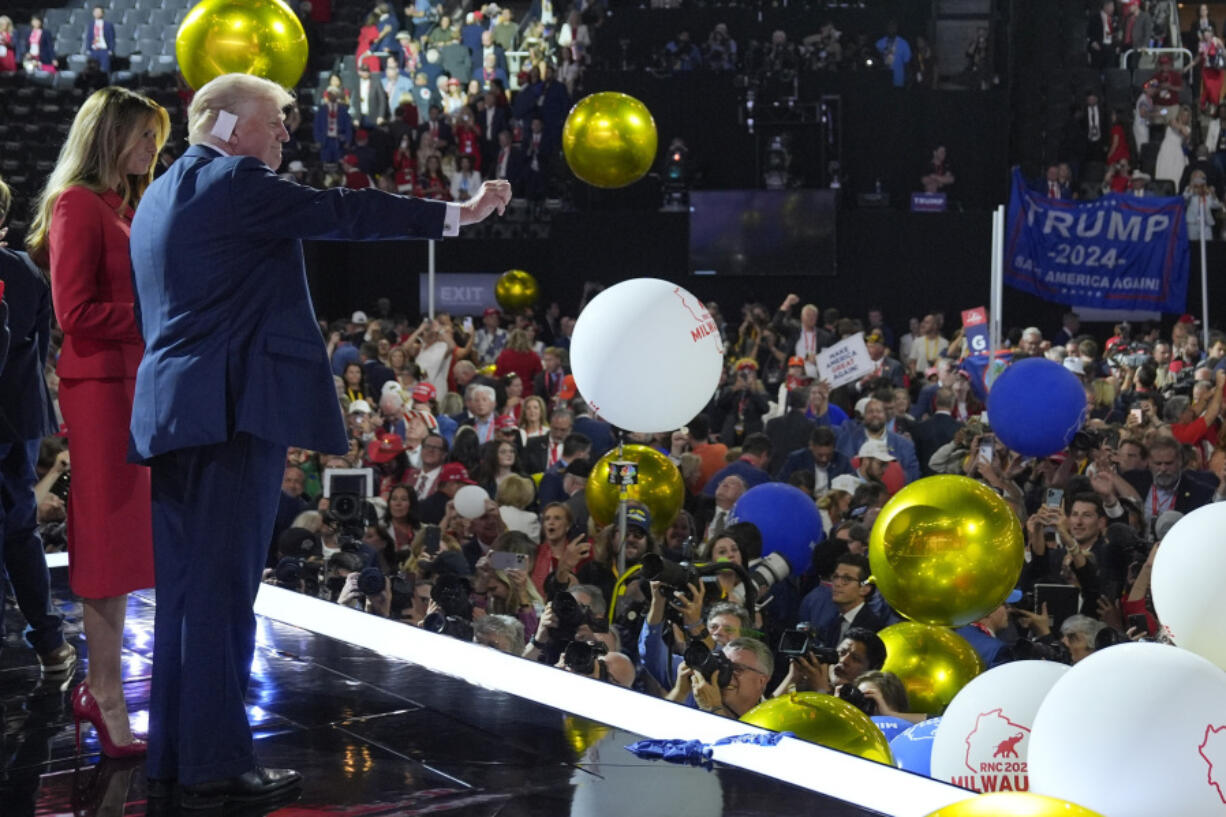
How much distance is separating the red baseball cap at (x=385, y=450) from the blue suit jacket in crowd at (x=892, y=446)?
222 centimetres

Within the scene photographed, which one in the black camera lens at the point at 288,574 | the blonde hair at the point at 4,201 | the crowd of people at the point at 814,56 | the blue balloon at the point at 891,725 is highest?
the crowd of people at the point at 814,56

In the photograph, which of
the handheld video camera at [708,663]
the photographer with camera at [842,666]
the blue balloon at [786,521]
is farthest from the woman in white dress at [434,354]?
the handheld video camera at [708,663]

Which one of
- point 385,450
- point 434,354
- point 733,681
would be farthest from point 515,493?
point 434,354

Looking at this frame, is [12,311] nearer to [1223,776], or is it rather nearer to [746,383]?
[1223,776]

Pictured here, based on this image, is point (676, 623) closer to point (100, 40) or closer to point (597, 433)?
point (597, 433)

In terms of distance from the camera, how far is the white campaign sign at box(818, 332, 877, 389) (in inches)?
341

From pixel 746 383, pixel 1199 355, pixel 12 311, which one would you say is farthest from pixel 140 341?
pixel 1199 355

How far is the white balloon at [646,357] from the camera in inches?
207

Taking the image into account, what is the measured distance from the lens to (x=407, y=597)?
4.99 m

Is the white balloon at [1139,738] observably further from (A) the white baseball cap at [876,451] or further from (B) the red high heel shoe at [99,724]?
(A) the white baseball cap at [876,451]

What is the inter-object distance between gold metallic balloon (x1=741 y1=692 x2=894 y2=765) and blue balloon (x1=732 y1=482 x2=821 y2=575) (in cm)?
239

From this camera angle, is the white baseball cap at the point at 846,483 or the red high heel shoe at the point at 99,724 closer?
the red high heel shoe at the point at 99,724

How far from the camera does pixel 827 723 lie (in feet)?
10.7

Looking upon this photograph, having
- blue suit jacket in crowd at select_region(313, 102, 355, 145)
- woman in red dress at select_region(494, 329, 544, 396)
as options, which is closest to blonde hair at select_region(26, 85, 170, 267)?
woman in red dress at select_region(494, 329, 544, 396)
